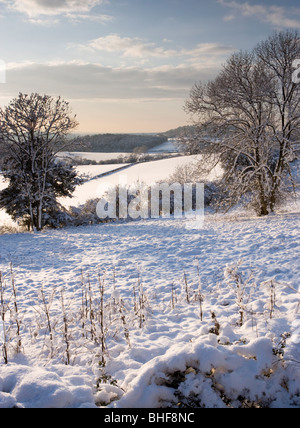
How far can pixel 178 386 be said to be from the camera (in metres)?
2.97

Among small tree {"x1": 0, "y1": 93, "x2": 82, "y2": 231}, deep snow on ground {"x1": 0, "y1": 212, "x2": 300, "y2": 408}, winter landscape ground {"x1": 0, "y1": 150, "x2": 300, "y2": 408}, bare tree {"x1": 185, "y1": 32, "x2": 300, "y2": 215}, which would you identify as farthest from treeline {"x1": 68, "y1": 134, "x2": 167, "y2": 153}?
winter landscape ground {"x1": 0, "y1": 150, "x2": 300, "y2": 408}

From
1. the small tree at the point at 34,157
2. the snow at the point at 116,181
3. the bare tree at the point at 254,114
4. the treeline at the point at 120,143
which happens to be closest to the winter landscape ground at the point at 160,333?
the bare tree at the point at 254,114

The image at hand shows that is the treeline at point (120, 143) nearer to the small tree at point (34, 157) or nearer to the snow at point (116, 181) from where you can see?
the snow at point (116, 181)

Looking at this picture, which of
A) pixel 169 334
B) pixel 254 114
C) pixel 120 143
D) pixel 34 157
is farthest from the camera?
pixel 120 143

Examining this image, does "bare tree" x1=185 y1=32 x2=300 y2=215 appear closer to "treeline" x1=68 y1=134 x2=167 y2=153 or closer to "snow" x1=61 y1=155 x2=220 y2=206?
"snow" x1=61 y1=155 x2=220 y2=206

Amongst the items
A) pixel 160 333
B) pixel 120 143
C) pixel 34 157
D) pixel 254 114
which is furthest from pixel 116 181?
pixel 120 143

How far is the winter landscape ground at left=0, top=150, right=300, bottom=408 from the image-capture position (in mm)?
2902

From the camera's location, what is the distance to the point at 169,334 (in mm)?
4691

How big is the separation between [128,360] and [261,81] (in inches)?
542

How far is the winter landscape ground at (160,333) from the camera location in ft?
9.52

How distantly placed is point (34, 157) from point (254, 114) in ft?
45.0

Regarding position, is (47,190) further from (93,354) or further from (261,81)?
(93,354)

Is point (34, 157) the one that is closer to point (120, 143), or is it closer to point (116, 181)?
point (116, 181)
